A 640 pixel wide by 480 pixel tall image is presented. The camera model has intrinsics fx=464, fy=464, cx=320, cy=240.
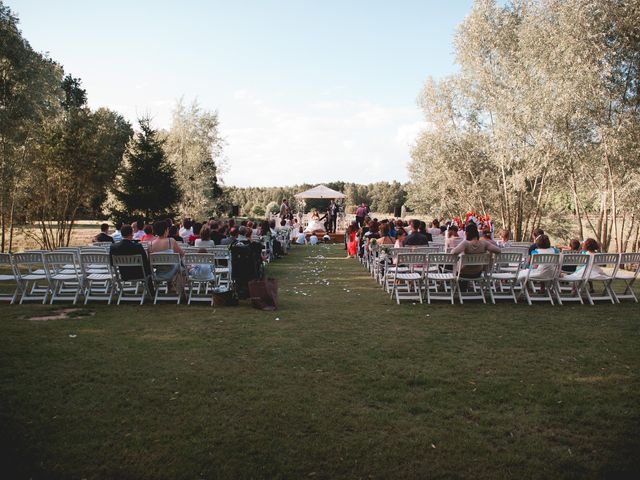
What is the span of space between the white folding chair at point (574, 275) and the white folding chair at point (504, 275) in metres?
0.71

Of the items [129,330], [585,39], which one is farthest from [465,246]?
[585,39]

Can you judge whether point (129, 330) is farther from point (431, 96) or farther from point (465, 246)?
point (431, 96)

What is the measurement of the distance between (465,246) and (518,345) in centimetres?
265

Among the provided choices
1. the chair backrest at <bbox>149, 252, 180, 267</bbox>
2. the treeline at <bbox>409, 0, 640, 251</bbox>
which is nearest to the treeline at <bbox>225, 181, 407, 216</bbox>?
the treeline at <bbox>409, 0, 640, 251</bbox>

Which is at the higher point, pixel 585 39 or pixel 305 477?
pixel 585 39

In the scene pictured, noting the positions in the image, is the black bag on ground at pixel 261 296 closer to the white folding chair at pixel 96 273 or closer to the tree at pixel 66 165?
the white folding chair at pixel 96 273

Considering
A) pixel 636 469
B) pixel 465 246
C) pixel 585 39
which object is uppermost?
pixel 585 39

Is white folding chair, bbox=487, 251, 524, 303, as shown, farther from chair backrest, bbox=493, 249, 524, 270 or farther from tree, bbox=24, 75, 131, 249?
tree, bbox=24, 75, 131, 249

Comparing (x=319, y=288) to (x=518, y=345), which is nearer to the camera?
(x=518, y=345)

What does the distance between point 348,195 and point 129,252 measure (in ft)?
202

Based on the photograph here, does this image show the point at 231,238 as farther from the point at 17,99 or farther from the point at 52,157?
the point at 52,157

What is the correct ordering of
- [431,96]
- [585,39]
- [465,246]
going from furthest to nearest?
[431,96] < [585,39] < [465,246]

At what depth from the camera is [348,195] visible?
68750mm

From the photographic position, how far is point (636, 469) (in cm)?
298
